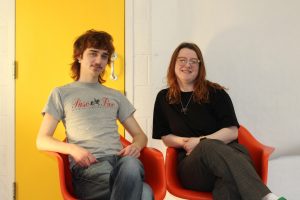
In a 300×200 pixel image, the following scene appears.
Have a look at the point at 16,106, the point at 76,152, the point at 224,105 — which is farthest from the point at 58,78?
the point at 224,105

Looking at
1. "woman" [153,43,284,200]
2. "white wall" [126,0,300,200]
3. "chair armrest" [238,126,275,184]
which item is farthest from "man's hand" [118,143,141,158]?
"white wall" [126,0,300,200]

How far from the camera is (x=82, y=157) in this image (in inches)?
60.1

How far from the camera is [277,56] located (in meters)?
2.50

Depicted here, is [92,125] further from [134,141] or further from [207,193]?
[207,193]

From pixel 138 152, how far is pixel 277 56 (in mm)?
1438

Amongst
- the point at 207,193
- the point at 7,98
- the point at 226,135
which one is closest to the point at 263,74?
the point at 226,135

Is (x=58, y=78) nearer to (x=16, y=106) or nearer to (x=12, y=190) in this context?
(x=16, y=106)

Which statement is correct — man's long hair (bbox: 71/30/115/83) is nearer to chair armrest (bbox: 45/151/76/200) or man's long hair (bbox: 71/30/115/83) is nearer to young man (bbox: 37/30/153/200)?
young man (bbox: 37/30/153/200)

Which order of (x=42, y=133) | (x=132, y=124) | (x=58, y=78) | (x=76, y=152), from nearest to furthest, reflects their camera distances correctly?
(x=76, y=152) → (x=42, y=133) → (x=132, y=124) → (x=58, y=78)

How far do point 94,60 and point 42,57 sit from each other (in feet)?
2.75

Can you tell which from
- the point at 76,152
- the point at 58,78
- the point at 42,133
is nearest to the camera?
the point at 76,152

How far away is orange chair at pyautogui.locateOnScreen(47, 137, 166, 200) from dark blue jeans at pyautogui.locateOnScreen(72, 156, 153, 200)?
0.04 metres

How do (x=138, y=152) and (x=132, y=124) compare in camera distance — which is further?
(x=132, y=124)

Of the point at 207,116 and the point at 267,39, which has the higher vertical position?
the point at 267,39
